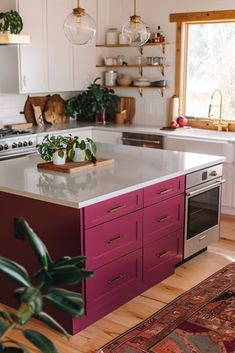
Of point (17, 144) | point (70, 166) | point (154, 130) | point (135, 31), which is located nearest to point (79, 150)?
point (70, 166)

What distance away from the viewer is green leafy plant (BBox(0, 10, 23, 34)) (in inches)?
193

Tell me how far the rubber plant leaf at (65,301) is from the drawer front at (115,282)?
6.38 feet

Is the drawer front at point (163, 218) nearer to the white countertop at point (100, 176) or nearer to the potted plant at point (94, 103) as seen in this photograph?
the white countertop at point (100, 176)

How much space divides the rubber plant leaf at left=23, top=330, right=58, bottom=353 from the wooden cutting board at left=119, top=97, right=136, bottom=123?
5.50 m

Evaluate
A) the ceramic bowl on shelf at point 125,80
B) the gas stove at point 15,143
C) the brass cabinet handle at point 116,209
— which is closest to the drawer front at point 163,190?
the brass cabinet handle at point 116,209

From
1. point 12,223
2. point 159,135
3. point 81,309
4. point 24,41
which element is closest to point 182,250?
point 12,223

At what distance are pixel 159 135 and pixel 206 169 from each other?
1673 mm

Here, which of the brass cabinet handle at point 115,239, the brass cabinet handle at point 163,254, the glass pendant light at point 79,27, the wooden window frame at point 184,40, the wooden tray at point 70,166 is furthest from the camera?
the wooden window frame at point 184,40

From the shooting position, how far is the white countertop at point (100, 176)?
9.44ft

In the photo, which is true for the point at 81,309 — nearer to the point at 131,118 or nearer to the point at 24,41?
the point at 24,41

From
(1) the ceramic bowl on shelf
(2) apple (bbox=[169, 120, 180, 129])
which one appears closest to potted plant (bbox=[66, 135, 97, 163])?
(2) apple (bbox=[169, 120, 180, 129])

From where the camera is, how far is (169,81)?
5992 millimetres

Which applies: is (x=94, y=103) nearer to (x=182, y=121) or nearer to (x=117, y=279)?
(x=182, y=121)

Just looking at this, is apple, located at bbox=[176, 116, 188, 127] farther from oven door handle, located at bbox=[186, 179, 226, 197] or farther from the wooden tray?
Result: the wooden tray
